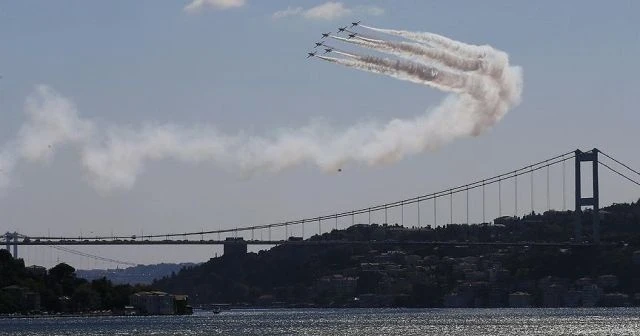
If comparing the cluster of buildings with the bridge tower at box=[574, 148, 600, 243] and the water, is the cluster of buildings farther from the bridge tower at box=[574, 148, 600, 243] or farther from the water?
the bridge tower at box=[574, 148, 600, 243]

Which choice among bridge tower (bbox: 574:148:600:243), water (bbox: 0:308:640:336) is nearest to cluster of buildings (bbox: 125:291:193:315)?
water (bbox: 0:308:640:336)

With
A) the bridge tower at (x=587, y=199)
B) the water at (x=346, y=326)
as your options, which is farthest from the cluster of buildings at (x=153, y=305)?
the bridge tower at (x=587, y=199)

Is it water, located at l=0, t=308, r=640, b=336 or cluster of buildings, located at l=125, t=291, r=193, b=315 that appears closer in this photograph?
water, located at l=0, t=308, r=640, b=336

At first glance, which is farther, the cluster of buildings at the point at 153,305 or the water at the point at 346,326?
the cluster of buildings at the point at 153,305

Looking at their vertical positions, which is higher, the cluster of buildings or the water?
the cluster of buildings

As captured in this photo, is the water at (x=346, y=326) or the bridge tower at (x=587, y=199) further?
the bridge tower at (x=587, y=199)

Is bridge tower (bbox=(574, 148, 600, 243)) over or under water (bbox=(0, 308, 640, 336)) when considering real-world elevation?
over

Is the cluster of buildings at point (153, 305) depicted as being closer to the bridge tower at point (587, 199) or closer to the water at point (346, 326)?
the water at point (346, 326)

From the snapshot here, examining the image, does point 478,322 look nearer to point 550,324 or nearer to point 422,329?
point 550,324

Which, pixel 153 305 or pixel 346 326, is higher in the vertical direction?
pixel 153 305

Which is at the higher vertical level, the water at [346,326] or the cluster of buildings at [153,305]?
the cluster of buildings at [153,305]

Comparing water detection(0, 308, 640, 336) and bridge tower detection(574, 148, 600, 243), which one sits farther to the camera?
bridge tower detection(574, 148, 600, 243)
